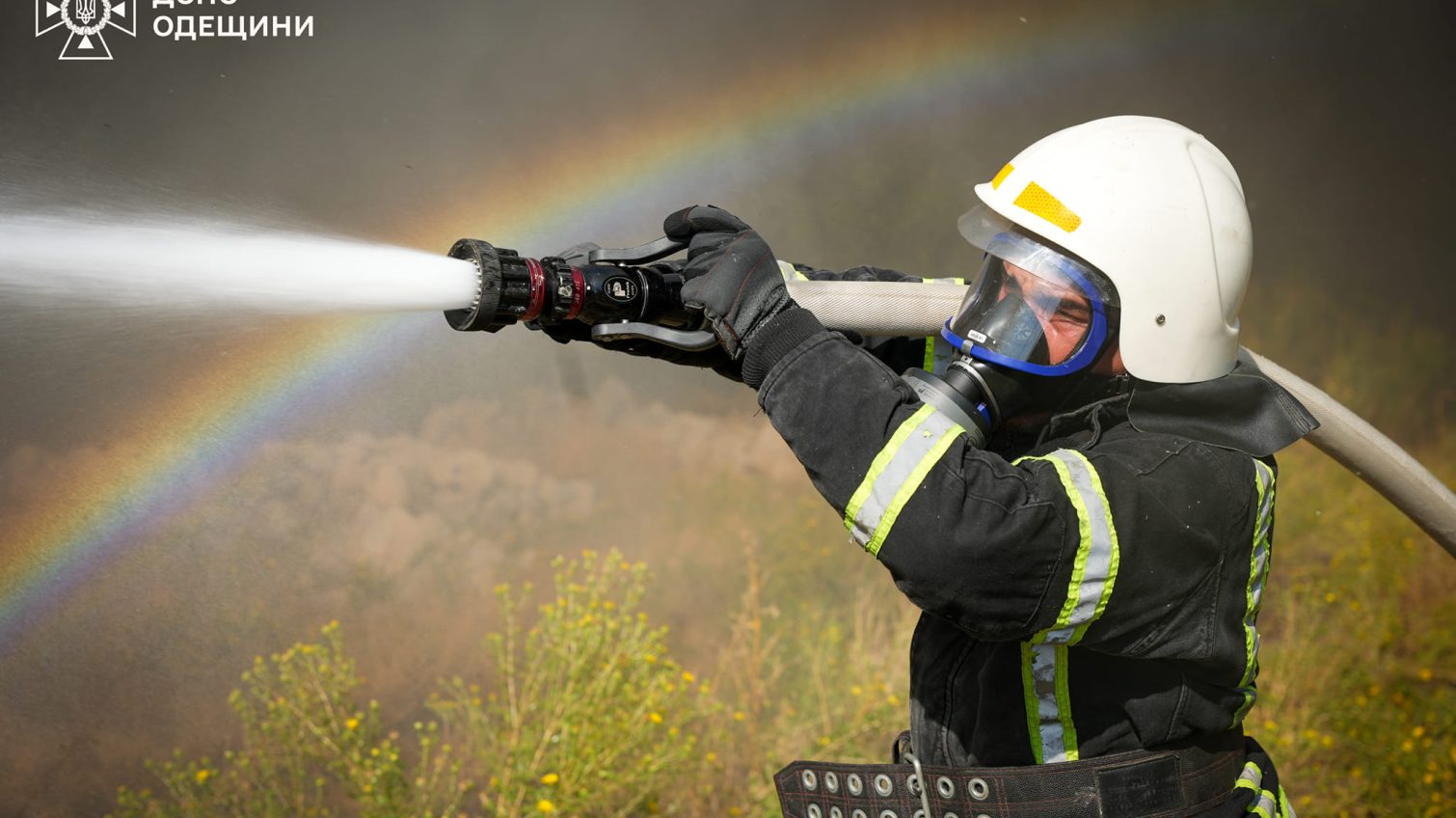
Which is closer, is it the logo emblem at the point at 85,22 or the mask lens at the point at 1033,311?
the mask lens at the point at 1033,311

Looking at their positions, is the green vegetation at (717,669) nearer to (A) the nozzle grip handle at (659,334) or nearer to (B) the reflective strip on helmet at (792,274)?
(B) the reflective strip on helmet at (792,274)

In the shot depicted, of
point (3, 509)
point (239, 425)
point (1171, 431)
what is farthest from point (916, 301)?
point (3, 509)

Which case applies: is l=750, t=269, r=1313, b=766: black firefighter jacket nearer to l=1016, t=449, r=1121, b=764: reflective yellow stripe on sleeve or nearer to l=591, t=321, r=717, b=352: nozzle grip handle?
l=1016, t=449, r=1121, b=764: reflective yellow stripe on sleeve

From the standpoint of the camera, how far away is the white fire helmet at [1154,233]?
2.08 meters

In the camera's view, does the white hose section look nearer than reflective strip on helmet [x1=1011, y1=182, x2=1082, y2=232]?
No

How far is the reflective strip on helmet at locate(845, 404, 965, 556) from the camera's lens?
67.3 inches

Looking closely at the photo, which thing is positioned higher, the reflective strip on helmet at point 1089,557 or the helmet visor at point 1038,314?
the helmet visor at point 1038,314

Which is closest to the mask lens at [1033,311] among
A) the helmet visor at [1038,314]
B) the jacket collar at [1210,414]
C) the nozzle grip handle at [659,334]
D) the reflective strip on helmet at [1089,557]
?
the helmet visor at [1038,314]

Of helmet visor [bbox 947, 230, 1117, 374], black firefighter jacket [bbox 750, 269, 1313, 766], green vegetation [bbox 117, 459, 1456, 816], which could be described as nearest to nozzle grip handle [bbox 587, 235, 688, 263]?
black firefighter jacket [bbox 750, 269, 1313, 766]

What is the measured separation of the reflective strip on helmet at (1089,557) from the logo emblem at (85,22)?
350cm

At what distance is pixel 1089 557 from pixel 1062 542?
0.22 ft

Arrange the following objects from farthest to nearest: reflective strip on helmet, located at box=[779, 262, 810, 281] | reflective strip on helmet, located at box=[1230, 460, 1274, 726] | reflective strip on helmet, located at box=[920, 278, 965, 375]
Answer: reflective strip on helmet, located at box=[920, 278, 965, 375]
reflective strip on helmet, located at box=[779, 262, 810, 281]
reflective strip on helmet, located at box=[1230, 460, 1274, 726]

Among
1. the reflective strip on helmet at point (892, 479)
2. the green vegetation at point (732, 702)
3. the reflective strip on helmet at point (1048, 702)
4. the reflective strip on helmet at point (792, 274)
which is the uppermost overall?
the reflective strip on helmet at point (792, 274)

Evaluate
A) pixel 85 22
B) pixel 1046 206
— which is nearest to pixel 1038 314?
pixel 1046 206
